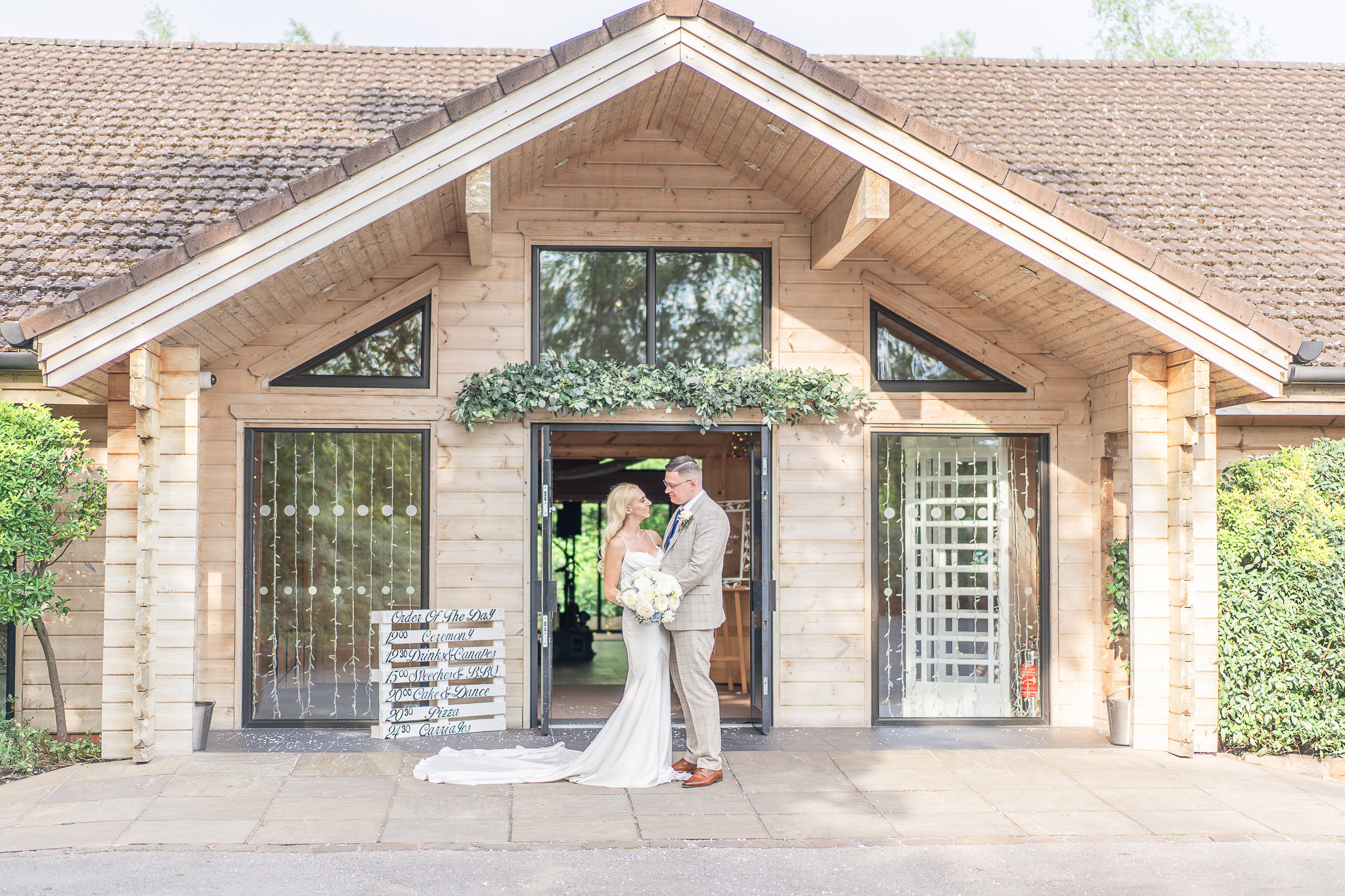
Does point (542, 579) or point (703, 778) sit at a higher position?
point (542, 579)

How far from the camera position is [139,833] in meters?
5.05

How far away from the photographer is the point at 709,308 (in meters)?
7.70

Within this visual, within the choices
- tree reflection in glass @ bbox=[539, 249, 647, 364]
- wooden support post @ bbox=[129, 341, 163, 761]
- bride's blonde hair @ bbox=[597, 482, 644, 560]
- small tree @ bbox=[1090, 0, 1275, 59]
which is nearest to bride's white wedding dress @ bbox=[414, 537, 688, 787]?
bride's blonde hair @ bbox=[597, 482, 644, 560]

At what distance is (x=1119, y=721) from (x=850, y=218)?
369 centimetres

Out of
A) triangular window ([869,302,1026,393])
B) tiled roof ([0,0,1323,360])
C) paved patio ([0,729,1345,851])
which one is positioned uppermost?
tiled roof ([0,0,1323,360])

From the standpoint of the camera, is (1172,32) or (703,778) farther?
(1172,32)

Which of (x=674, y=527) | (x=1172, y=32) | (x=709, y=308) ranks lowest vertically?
(x=674, y=527)

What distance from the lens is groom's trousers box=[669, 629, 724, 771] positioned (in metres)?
5.95

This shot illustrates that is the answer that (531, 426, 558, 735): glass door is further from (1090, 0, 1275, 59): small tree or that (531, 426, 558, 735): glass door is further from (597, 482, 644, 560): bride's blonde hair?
(1090, 0, 1275, 59): small tree

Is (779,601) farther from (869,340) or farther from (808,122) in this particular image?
(808,122)

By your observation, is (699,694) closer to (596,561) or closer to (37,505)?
(37,505)

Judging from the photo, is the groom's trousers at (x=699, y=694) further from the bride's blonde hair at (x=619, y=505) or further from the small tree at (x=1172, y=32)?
the small tree at (x=1172, y=32)

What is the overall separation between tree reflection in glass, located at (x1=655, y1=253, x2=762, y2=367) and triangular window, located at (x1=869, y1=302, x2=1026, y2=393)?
89 cm

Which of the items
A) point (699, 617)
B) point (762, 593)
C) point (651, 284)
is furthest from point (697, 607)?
point (651, 284)
